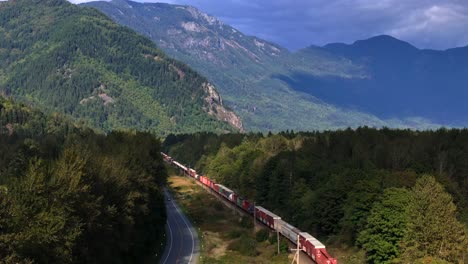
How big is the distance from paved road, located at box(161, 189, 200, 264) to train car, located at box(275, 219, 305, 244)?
14.7 m

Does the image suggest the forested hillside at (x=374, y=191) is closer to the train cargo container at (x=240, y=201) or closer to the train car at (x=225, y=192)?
the train cargo container at (x=240, y=201)

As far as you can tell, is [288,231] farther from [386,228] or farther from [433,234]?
[433,234]

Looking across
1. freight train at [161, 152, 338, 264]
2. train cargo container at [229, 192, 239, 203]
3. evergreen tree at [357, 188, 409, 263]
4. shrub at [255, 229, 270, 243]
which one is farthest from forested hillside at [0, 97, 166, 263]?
train cargo container at [229, 192, 239, 203]

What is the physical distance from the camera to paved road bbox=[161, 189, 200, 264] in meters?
81.7

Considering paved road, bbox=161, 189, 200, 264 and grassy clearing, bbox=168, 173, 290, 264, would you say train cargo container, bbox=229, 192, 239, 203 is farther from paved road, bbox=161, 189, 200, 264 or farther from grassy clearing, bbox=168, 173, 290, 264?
paved road, bbox=161, 189, 200, 264

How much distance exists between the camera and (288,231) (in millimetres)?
86938

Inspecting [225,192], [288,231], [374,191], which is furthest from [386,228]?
[225,192]

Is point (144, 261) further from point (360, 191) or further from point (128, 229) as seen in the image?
point (360, 191)

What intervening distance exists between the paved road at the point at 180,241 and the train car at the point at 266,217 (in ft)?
44.0

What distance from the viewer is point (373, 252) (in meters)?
72.2

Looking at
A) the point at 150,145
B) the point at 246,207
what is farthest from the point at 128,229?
the point at 246,207

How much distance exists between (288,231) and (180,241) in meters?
21.5

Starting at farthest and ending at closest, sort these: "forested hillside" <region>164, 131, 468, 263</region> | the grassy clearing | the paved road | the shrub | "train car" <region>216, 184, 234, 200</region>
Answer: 1. "train car" <region>216, 184, 234, 200</region>
2. the shrub
3. the grassy clearing
4. the paved road
5. "forested hillside" <region>164, 131, 468, 263</region>

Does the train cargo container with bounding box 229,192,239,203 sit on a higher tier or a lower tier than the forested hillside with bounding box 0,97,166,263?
lower
